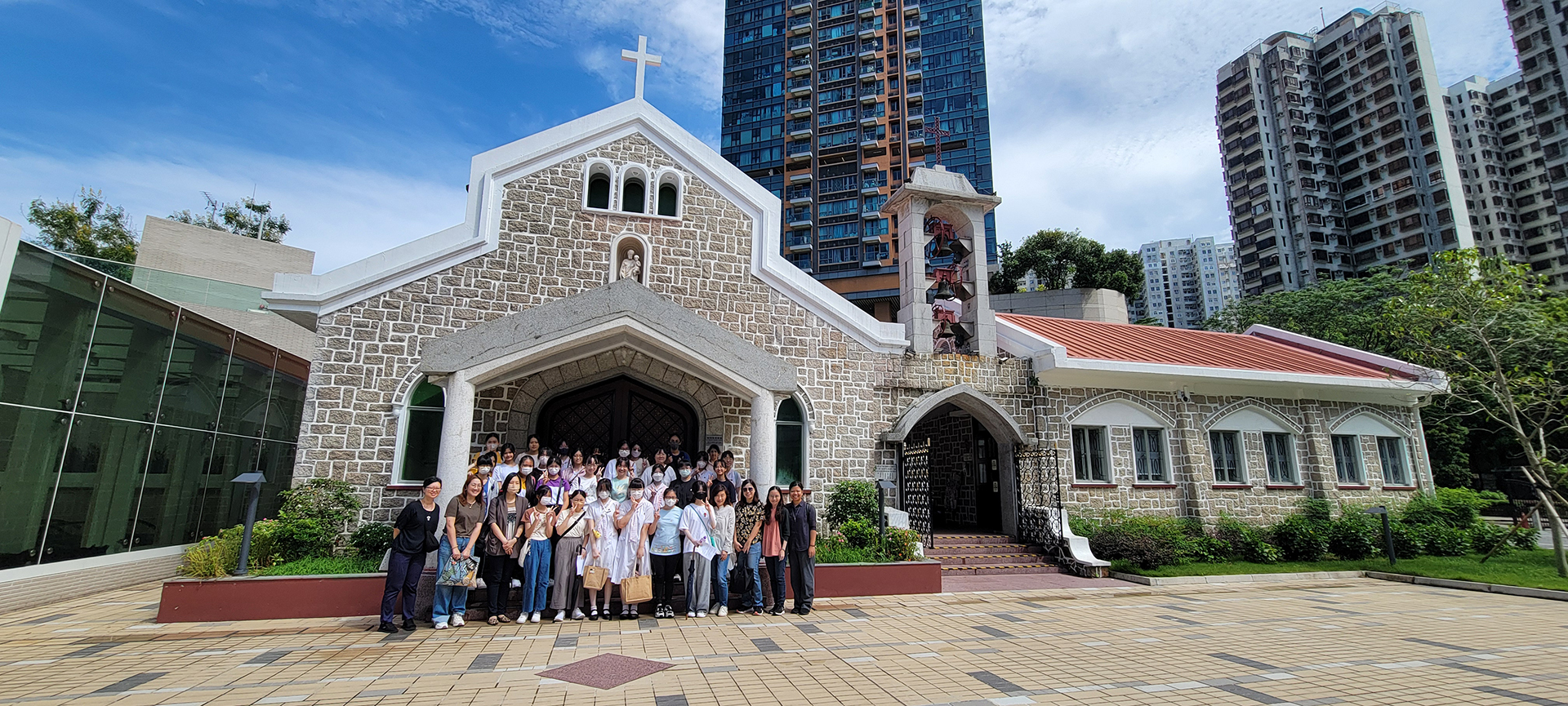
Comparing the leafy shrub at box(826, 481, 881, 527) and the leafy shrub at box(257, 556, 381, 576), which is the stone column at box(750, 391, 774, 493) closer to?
the leafy shrub at box(826, 481, 881, 527)

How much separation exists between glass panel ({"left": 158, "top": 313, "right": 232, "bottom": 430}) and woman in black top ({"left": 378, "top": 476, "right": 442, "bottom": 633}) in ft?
21.5

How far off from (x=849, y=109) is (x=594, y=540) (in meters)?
54.7

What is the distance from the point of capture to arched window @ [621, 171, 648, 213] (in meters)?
12.7

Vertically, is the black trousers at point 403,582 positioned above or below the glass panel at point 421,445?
below

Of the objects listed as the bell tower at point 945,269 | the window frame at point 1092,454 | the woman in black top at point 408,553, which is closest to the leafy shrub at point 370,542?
the woman in black top at point 408,553

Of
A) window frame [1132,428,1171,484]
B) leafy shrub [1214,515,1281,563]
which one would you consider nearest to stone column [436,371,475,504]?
window frame [1132,428,1171,484]

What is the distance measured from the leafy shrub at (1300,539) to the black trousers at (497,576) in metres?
14.3

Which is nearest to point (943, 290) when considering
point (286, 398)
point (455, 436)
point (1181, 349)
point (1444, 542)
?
point (1181, 349)

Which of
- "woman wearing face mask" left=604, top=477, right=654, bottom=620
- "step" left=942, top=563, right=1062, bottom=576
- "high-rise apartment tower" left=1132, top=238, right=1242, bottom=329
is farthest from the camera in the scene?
"high-rise apartment tower" left=1132, top=238, right=1242, bottom=329

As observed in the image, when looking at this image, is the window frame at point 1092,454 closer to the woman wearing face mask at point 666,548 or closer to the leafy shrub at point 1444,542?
the leafy shrub at point 1444,542

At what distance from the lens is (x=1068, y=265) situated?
40.6m

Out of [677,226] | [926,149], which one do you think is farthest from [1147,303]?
[677,226]

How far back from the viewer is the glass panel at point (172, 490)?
10.7 meters

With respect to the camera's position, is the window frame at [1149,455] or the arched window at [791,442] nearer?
the arched window at [791,442]
